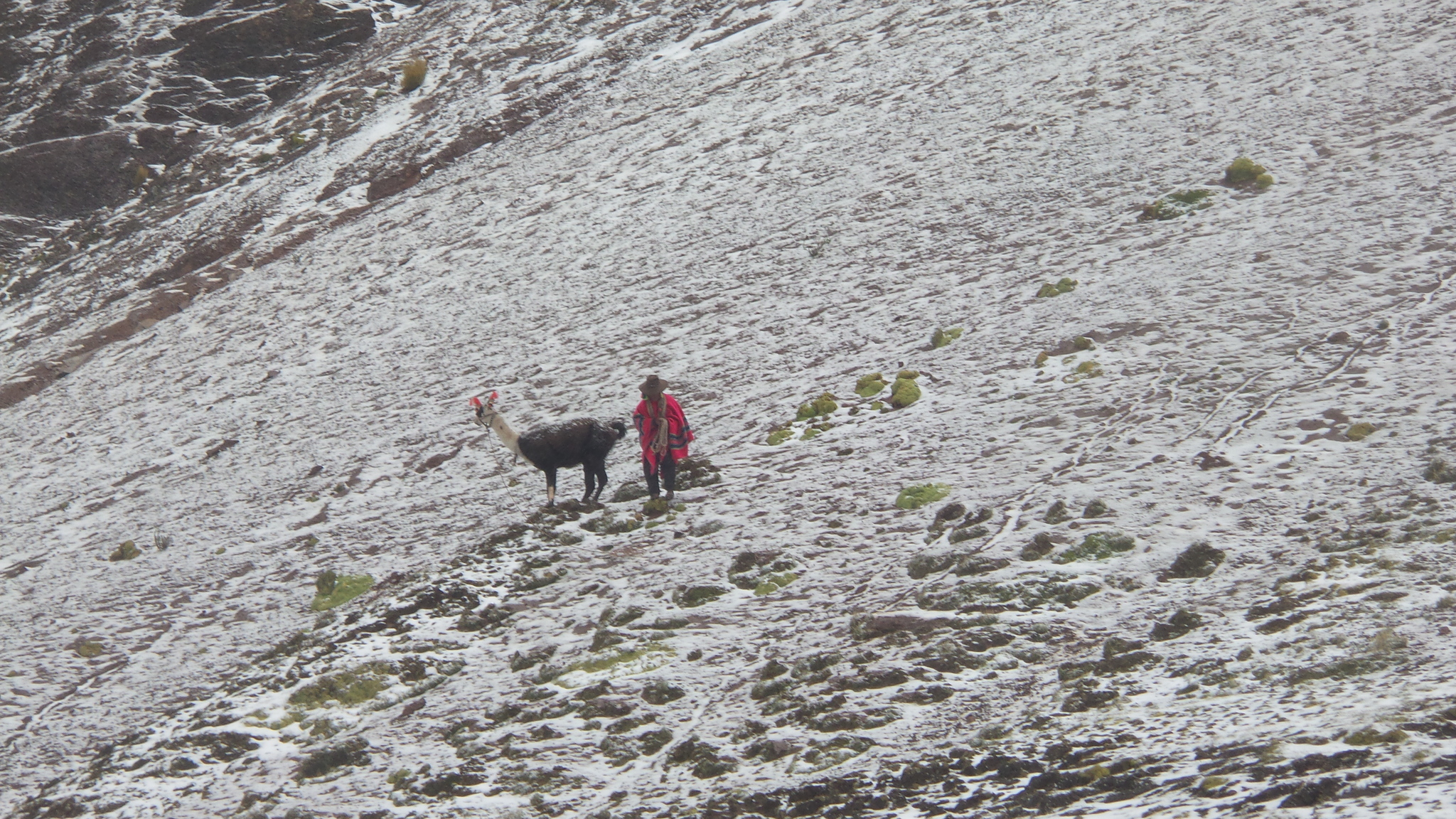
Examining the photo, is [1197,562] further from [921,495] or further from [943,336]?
[943,336]

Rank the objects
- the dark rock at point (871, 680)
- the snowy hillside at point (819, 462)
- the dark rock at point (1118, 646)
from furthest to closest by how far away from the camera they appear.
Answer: the dark rock at point (871, 680) < the dark rock at point (1118, 646) < the snowy hillside at point (819, 462)

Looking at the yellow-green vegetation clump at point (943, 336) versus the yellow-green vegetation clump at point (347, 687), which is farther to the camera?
the yellow-green vegetation clump at point (943, 336)

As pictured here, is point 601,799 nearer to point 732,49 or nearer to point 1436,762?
point 1436,762

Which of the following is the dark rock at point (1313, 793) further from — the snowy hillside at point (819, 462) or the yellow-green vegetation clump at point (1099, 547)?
the yellow-green vegetation clump at point (1099, 547)

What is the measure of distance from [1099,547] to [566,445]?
511 cm

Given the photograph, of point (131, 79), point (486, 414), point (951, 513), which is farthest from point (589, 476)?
point (131, 79)

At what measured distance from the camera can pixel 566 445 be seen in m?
9.85

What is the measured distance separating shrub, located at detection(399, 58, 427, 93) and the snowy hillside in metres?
4.92

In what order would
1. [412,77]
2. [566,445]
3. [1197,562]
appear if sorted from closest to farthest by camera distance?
[1197,562]
[566,445]
[412,77]

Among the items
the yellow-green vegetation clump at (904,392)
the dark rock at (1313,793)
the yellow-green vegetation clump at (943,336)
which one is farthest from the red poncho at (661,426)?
the dark rock at (1313,793)

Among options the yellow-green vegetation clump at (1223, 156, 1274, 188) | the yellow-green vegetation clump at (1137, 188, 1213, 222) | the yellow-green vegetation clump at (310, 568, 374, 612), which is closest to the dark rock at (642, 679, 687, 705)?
the yellow-green vegetation clump at (310, 568, 374, 612)

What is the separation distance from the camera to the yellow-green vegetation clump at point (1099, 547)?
7.07m

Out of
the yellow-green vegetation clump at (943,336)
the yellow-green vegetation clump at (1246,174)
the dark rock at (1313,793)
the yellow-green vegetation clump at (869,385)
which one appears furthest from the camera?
the yellow-green vegetation clump at (1246,174)

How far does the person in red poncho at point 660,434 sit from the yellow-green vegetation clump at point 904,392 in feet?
7.40
